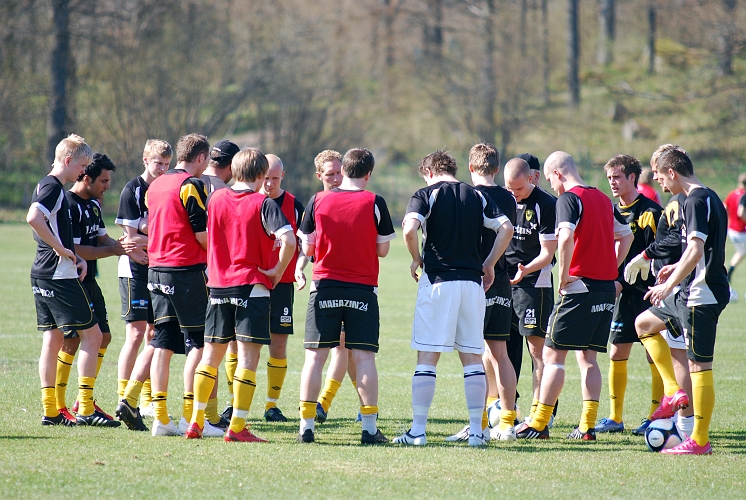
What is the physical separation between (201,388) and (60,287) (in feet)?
4.84

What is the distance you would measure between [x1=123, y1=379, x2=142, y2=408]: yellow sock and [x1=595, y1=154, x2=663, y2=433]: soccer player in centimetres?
382

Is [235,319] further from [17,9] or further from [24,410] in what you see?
[17,9]

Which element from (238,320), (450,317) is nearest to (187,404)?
(238,320)

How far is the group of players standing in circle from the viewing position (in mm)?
5770

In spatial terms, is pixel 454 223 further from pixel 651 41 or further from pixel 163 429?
pixel 651 41

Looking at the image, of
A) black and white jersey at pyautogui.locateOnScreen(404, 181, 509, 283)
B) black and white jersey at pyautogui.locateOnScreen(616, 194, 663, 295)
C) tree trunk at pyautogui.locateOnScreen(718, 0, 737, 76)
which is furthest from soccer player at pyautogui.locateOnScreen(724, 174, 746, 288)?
tree trunk at pyautogui.locateOnScreen(718, 0, 737, 76)

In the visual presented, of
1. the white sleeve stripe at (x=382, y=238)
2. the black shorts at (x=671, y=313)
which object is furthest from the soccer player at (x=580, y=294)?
the white sleeve stripe at (x=382, y=238)

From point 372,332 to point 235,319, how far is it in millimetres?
1017

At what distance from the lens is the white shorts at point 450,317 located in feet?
19.1

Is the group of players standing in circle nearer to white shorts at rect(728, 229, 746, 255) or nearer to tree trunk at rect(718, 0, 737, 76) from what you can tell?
white shorts at rect(728, 229, 746, 255)

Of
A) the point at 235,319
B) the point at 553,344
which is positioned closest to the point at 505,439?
the point at 553,344

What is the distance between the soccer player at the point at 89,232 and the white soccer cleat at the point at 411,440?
2.66 meters

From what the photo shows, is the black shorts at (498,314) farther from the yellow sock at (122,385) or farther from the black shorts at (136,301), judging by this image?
the yellow sock at (122,385)

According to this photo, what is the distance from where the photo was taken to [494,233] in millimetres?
6203
